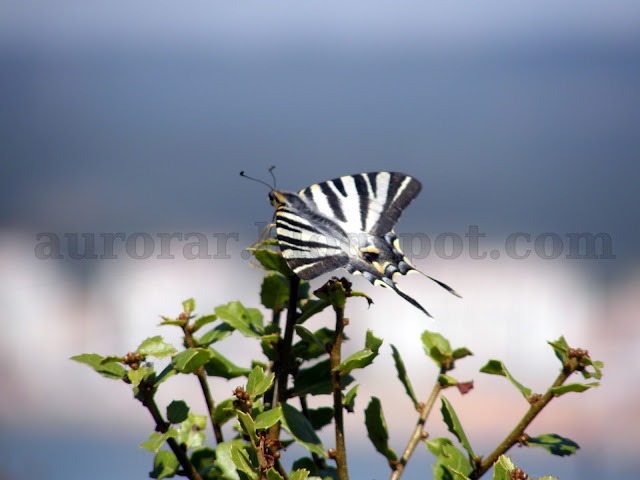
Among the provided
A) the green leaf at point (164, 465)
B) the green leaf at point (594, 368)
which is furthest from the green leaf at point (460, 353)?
the green leaf at point (164, 465)

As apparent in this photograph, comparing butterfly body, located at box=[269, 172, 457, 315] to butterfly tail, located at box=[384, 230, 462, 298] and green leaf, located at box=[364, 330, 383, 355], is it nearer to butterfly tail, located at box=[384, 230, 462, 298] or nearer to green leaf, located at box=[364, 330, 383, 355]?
butterfly tail, located at box=[384, 230, 462, 298]

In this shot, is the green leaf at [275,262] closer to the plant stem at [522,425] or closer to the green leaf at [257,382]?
the green leaf at [257,382]

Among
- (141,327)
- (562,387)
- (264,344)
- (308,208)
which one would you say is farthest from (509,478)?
(141,327)

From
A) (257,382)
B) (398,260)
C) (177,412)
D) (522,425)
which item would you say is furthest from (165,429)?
(398,260)

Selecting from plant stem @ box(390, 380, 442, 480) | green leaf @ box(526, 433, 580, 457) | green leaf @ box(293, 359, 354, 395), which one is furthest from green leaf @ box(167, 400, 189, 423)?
green leaf @ box(526, 433, 580, 457)

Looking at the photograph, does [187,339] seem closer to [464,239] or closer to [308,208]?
[308,208]
